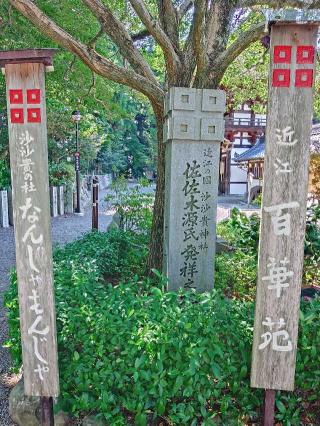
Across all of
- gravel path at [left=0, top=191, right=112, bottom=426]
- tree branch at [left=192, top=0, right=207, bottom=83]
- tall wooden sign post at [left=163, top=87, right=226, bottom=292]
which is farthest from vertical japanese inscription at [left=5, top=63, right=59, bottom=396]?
tree branch at [left=192, top=0, right=207, bottom=83]

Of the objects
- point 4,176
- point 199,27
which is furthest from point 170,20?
point 4,176

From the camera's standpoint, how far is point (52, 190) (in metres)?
13.8

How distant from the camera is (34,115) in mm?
2475

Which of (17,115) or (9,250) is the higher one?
(17,115)

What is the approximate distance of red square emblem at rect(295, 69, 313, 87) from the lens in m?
2.36

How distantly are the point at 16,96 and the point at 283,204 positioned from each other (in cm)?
180

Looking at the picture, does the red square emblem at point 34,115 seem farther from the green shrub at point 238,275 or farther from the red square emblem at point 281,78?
the green shrub at point 238,275

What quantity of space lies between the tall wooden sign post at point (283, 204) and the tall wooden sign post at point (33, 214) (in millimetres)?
1375

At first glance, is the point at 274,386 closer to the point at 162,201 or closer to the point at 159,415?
the point at 159,415

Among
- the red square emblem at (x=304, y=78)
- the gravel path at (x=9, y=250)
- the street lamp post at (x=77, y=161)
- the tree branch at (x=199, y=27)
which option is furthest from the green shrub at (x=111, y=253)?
the street lamp post at (x=77, y=161)

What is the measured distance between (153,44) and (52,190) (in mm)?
6691

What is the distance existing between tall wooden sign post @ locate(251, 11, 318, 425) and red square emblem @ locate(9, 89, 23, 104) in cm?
154

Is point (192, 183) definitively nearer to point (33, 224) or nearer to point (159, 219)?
point (159, 219)

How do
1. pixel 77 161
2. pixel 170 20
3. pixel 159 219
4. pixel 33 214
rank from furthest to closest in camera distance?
pixel 77 161 < pixel 159 219 < pixel 170 20 < pixel 33 214
